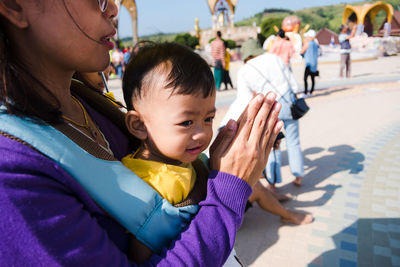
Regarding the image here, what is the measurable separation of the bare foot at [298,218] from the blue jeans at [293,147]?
2.12ft

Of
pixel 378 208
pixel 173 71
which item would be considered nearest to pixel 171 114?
pixel 173 71

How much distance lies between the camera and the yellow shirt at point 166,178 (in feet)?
3.32

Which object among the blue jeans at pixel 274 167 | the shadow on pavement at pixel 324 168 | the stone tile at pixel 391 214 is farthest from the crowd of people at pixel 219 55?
the stone tile at pixel 391 214

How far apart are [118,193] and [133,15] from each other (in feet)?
60.7

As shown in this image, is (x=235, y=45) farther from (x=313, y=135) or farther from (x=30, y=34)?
(x=30, y=34)

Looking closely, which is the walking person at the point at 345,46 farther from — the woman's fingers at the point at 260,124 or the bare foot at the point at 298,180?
the woman's fingers at the point at 260,124

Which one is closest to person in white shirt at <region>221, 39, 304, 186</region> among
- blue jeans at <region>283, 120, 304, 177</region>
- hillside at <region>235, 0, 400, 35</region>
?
blue jeans at <region>283, 120, 304, 177</region>

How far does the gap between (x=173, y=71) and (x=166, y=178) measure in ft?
1.31

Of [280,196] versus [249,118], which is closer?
[249,118]

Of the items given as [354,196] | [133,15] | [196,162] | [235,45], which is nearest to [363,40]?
[235,45]

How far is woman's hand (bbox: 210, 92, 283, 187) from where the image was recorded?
1082mm

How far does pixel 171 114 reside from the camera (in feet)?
3.70

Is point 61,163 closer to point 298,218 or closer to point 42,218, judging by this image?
point 42,218

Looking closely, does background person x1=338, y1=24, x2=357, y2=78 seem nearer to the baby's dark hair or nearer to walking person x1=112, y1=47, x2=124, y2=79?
walking person x1=112, y1=47, x2=124, y2=79
